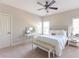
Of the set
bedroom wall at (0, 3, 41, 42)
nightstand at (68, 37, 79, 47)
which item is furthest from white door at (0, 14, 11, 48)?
nightstand at (68, 37, 79, 47)

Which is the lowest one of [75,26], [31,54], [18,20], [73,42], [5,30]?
[31,54]

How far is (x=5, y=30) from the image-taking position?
5.19 m

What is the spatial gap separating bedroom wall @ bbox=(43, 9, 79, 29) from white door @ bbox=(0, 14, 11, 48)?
13.5 feet

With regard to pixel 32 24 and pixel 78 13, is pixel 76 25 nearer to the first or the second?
pixel 78 13

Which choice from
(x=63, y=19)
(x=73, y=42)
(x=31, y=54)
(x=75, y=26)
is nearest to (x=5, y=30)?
(x=31, y=54)

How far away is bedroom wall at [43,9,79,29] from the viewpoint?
221 inches

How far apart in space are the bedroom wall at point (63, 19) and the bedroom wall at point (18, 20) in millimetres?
2174

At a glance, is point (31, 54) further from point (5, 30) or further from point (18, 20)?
point (18, 20)

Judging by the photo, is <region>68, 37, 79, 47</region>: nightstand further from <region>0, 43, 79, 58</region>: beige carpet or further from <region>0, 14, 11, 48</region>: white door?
<region>0, 14, 11, 48</region>: white door

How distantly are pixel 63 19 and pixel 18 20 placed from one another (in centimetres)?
386

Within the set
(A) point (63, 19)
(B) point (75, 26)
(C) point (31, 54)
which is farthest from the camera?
(A) point (63, 19)

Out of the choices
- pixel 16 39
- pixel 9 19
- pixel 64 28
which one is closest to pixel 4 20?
pixel 9 19

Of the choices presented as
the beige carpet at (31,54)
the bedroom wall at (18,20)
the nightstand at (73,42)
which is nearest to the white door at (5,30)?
the bedroom wall at (18,20)

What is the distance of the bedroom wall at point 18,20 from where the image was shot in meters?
5.41
